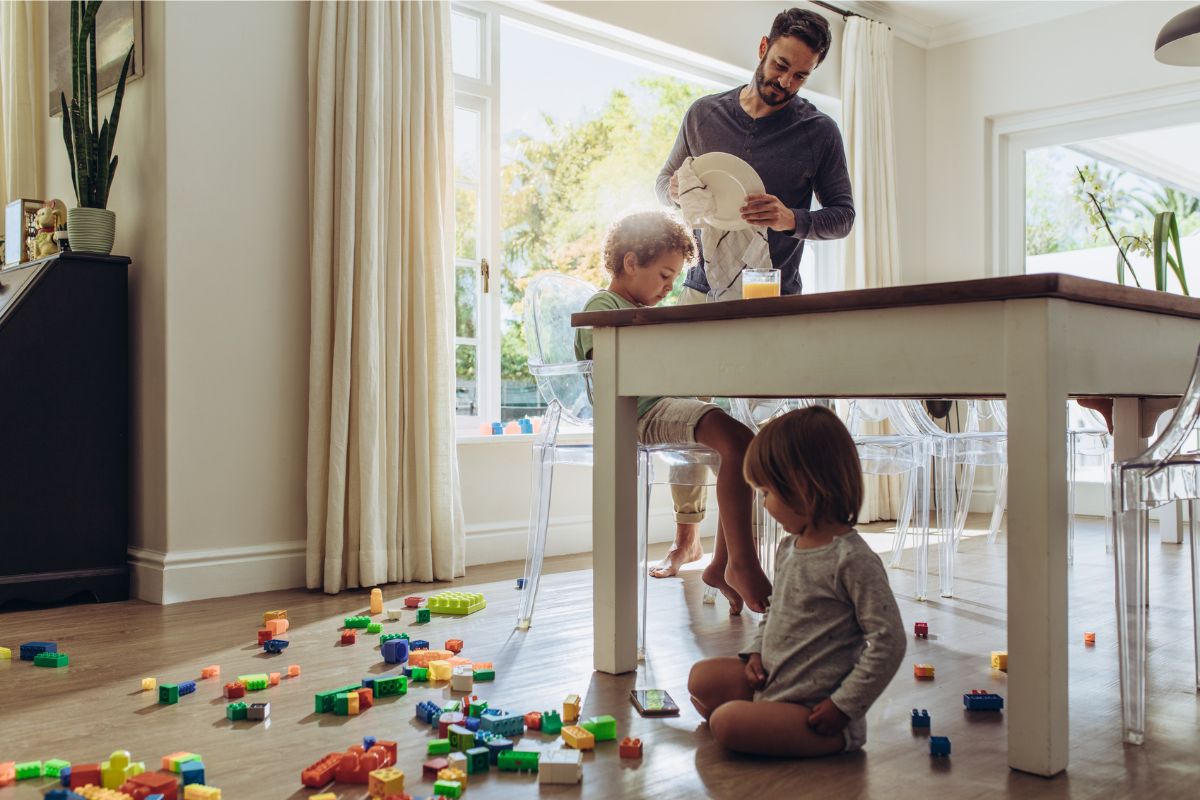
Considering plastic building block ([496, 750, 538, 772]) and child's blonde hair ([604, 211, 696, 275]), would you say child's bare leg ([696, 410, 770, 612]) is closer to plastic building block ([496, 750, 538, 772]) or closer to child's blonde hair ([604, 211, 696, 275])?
child's blonde hair ([604, 211, 696, 275])

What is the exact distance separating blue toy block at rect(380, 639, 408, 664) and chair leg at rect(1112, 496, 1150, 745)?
4.61ft

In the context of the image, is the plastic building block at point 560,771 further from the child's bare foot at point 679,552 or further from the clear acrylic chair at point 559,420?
the child's bare foot at point 679,552

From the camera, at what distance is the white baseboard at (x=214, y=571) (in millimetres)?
2912

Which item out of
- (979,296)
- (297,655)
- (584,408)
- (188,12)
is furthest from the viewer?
(188,12)

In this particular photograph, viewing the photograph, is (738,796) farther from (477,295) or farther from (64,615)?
(477,295)

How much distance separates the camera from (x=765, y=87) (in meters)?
2.73

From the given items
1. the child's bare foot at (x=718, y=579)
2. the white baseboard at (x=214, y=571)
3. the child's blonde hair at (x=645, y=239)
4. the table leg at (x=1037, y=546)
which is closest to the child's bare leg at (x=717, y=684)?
the table leg at (x=1037, y=546)

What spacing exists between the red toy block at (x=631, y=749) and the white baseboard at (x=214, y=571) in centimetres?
184

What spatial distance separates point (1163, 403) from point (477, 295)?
233 centimetres

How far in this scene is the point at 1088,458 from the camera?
16.8 ft

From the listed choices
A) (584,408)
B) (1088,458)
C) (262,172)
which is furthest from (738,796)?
(1088,458)

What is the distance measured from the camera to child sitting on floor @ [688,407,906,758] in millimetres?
1517

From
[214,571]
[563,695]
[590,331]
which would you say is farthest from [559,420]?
[214,571]

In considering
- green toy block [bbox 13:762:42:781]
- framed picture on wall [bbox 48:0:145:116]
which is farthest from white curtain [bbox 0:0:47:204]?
green toy block [bbox 13:762:42:781]
